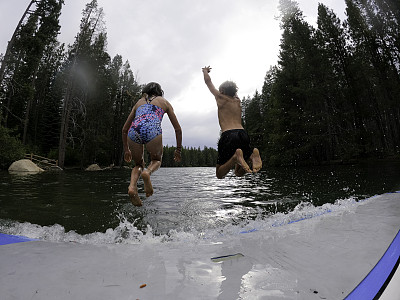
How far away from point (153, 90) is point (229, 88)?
116 cm

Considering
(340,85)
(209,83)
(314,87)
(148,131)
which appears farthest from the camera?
(340,85)

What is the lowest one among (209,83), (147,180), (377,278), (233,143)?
(377,278)

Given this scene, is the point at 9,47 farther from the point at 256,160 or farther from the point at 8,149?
the point at 256,160

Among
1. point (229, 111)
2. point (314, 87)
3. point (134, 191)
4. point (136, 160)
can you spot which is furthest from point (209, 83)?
point (314, 87)

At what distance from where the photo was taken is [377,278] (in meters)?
1.53

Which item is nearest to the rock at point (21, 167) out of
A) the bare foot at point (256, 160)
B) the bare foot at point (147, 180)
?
the bare foot at point (147, 180)

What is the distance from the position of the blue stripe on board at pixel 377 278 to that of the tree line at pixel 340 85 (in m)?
22.1

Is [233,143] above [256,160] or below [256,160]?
above

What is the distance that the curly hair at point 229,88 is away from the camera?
3.31m

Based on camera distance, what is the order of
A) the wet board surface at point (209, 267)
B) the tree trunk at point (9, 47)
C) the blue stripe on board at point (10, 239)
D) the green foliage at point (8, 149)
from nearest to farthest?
1. the wet board surface at point (209, 267)
2. the blue stripe on board at point (10, 239)
3. the tree trunk at point (9, 47)
4. the green foliage at point (8, 149)

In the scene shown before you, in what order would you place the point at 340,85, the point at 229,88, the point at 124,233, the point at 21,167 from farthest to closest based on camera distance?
the point at 340,85, the point at 21,167, the point at 124,233, the point at 229,88

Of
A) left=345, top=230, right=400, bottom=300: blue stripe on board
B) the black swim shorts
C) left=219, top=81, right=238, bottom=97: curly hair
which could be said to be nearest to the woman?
the black swim shorts

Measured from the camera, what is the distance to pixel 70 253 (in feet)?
7.36

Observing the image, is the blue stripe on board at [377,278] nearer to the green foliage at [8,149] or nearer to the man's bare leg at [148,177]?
the man's bare leg at [148,177]
